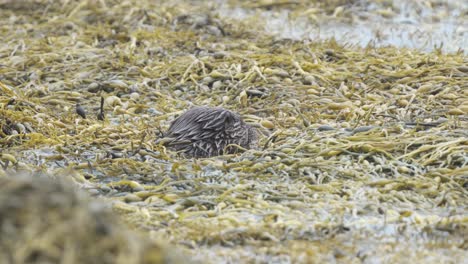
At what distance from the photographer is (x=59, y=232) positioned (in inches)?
105

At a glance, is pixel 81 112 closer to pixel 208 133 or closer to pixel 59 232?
pixel 208 133

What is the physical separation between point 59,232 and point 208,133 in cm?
309

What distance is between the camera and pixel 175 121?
19.4 ft

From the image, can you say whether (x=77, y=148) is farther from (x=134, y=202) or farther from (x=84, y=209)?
(x=84, y=209)

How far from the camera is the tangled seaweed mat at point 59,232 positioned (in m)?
2.66

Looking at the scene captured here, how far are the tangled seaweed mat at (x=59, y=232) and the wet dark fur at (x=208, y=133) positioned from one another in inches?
111

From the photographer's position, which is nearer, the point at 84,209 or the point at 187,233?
the point at 84,209

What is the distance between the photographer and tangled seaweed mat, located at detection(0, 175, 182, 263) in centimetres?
266

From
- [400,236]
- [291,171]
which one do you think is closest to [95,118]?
[291,171]

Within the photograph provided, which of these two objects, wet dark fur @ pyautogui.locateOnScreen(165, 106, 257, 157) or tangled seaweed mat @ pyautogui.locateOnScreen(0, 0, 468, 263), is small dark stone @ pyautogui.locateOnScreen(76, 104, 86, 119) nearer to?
tangled seaweed mat @ pyautogui.locateOnScreen(0, 0, 468, 263)

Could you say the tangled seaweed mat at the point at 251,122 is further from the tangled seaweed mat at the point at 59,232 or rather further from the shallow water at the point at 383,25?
the tangled seaweed mat at the point at 59,232

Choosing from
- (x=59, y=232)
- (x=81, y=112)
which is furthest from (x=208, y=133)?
(x=59, y=232)

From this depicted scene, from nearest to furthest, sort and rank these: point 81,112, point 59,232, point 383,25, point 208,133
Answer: point 59,232, point 208,133, point 81,112, point 383,25

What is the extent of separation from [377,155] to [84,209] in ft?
9.01
